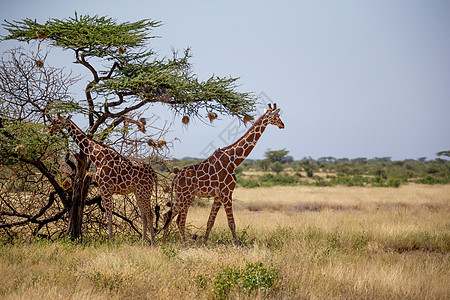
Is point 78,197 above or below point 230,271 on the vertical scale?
above

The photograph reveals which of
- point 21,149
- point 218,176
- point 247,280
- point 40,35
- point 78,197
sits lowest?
point 247,280

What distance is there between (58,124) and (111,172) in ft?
4.92

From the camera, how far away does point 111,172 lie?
305 inches

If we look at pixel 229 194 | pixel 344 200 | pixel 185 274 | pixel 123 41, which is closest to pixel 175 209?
pixel 229 194

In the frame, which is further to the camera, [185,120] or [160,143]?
[185,120]

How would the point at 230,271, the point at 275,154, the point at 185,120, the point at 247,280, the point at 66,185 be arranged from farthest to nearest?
the point at 275,154
the point at 185,120
the point at 66,185
the point at 230,271
the point at 247,280

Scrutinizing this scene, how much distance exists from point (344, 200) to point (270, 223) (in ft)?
27.4

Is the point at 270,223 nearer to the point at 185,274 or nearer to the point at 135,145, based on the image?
the point at 135,145

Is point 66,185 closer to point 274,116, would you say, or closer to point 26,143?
point 26,143

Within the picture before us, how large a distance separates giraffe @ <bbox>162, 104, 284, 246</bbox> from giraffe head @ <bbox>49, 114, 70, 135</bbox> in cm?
256

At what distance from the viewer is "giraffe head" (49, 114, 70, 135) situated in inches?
311

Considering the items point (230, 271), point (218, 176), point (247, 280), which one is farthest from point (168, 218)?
point (247, 280)

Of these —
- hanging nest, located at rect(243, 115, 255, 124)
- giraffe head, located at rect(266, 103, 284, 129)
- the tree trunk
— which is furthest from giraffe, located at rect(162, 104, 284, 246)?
the tree trunk

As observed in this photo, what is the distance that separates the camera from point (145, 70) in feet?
30.3
